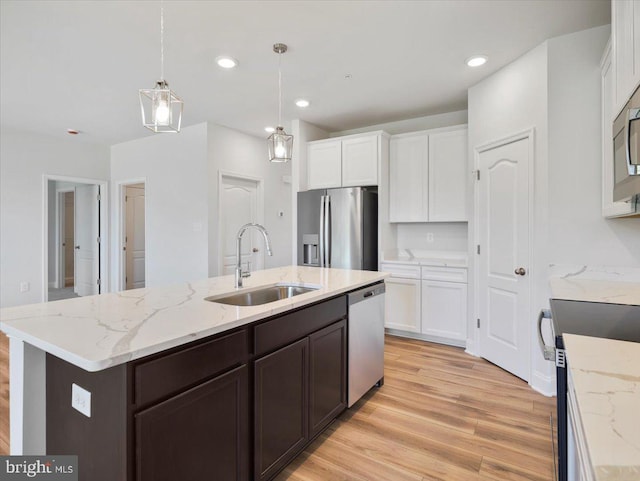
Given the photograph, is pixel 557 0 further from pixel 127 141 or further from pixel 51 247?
pixel 51 247

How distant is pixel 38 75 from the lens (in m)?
3.18

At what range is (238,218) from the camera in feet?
16.8

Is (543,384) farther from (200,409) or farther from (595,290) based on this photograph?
(200,409)

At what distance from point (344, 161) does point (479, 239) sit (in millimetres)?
1812

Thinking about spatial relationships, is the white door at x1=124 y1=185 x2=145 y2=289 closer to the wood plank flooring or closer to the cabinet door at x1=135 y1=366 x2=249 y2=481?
the wood plank flooring

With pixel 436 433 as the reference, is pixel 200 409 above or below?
above

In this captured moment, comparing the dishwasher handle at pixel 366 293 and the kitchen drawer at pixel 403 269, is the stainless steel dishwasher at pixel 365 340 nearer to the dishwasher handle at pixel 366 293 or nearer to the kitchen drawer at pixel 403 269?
the dishwasher handle at pixel 366 293

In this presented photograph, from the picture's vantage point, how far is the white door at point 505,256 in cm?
286

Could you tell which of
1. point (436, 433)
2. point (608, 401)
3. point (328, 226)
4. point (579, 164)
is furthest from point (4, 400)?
point (579, 164)

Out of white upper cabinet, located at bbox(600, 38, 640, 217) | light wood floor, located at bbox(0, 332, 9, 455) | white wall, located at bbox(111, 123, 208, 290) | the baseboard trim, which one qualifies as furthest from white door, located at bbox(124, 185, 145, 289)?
white upper cabinet, located at bbox(600, 38, 640, 217)

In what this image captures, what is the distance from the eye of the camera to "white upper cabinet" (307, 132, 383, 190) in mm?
4117

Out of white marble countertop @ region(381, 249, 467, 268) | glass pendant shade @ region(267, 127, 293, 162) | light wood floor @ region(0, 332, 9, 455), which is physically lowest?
light wood floor @ region(0, 332, 9, 455)

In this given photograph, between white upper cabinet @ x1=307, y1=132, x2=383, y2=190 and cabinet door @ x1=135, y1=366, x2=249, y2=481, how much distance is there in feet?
10.2

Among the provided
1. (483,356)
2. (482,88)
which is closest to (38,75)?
(482,88)
